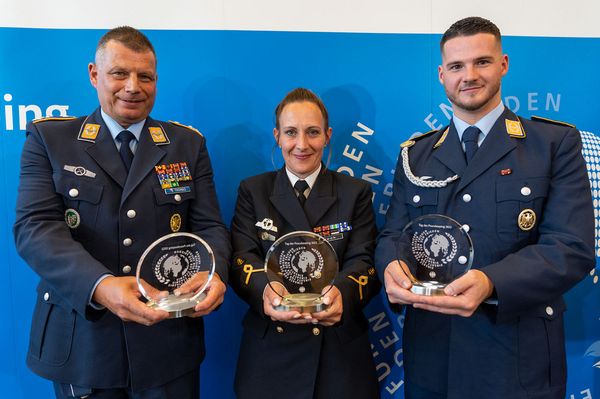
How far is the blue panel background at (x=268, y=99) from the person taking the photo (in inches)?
95.0

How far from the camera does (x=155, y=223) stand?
178cm

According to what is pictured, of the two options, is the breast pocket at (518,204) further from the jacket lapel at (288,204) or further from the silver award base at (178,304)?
the silver award base at (178,304)

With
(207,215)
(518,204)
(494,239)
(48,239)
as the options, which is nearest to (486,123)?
(518,204)

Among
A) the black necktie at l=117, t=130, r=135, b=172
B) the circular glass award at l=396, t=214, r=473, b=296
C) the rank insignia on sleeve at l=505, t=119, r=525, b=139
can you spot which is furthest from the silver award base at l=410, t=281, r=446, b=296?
the black necktie at l=117, t=130, r=135, b=172

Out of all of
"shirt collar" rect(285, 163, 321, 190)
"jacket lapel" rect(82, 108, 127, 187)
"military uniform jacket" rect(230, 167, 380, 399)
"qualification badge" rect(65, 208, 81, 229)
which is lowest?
"military uniform jacket" rect(230, 167, 380, 399)

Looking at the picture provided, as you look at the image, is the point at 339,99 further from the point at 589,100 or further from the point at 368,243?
the point at 589,100

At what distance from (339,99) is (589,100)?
1380mm

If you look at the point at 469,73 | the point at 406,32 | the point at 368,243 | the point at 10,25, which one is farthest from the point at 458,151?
the point at 10,25

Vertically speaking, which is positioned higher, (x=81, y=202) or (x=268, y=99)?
(x=268, y=99)

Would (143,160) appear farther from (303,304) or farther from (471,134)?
(471,134)

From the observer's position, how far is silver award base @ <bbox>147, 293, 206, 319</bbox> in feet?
5.08

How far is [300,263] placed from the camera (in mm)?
1747

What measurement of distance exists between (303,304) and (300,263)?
15 cm

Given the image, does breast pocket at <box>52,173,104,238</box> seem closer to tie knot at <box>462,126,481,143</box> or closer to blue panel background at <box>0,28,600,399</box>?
blue panel background at <box>0,28,600,399</box>
